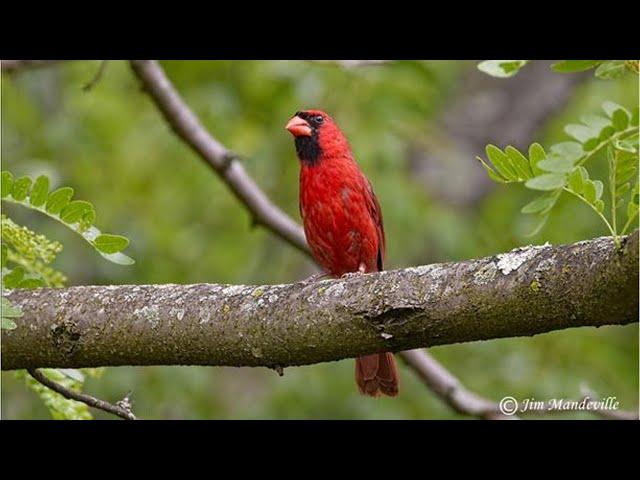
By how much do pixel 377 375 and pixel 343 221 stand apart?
2.56ft

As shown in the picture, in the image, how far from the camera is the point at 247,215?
311 inches

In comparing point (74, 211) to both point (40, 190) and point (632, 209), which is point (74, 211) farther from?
point (632, 209)

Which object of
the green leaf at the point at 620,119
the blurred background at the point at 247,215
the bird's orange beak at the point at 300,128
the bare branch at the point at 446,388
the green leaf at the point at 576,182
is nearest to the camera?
the green leaf at the point at 620,119

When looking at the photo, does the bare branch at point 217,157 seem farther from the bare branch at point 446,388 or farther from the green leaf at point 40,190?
the green leaf at point 40,190

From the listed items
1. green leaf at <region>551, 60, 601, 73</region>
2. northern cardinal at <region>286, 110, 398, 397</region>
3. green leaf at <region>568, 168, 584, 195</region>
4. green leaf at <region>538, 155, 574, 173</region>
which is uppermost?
northern cardinal at <region>286, 110, 398, 397</region>

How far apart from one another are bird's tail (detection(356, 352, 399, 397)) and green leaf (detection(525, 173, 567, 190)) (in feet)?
7.79

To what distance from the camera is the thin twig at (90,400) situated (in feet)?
10.8

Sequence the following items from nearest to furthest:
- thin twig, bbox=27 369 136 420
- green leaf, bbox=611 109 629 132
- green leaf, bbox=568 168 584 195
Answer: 1. green leaf, bbox=611 109 629 132
2. green leaf, bbox=568 168 584 195
3. thin twig, bbox=27 369 136 420

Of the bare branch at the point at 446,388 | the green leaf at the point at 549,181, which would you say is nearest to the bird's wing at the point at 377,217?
the bare branch at the point at 446,388

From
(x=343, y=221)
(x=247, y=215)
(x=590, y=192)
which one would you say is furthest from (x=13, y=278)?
(x=247, y=215)

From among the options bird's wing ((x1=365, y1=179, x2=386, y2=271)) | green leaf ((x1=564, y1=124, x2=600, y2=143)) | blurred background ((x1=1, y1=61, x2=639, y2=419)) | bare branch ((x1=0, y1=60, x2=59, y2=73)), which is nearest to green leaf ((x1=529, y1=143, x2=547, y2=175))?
green leaf ((x1=564, y1=124, x2=600, y2=143))

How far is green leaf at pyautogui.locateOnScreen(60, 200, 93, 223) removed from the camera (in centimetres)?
340

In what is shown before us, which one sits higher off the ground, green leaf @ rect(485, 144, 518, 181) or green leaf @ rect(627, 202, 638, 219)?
green leaf @ rect(485, 144, 518, 181)

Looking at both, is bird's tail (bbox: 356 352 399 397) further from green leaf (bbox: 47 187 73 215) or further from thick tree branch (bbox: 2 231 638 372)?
green leaf (bbox: 47 187 73 215)
